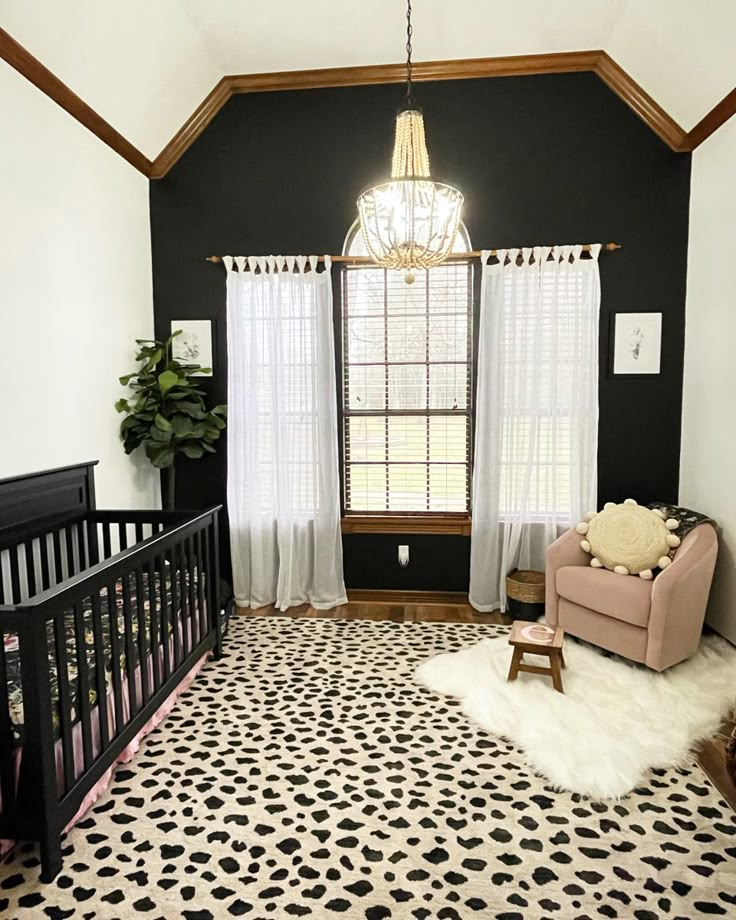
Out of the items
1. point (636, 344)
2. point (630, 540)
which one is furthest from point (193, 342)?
point (630, 540)

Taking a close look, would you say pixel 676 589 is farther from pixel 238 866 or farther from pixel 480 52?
pixel 480 52

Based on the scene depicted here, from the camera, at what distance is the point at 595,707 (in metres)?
2.70

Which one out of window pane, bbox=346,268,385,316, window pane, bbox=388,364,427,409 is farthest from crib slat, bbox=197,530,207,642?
window pane, bbox=346,268,385,316

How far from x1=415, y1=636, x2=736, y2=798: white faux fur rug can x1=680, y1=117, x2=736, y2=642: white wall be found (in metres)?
0.64

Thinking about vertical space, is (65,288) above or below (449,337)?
above

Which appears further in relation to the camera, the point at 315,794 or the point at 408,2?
the point at 408,2

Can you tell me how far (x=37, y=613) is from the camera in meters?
1.73

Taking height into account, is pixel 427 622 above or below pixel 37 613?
below

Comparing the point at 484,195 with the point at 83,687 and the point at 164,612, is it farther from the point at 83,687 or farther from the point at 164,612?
the point at 83,687

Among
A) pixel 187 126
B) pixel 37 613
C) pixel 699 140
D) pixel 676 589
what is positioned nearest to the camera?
pixel 37 613

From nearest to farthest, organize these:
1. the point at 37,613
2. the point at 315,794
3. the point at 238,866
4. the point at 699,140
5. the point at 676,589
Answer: the point at 37,613
the point at 238,866
the point at 315,794
the point at 676,589
the point at 699,140

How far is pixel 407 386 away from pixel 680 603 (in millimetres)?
2049

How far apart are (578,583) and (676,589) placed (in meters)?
0.48

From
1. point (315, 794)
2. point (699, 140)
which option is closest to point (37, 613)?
point (315, 794)
